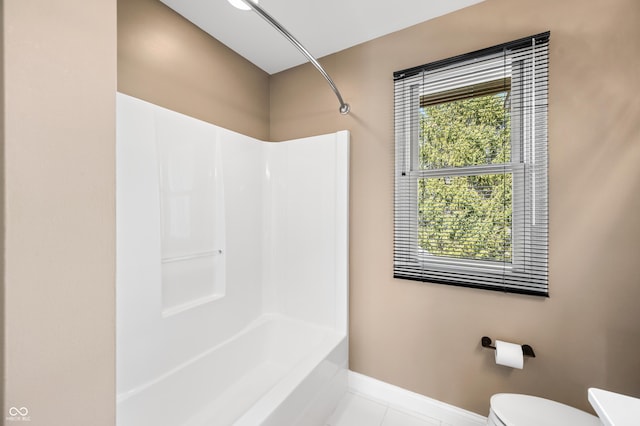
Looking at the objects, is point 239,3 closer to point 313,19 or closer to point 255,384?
point 313,19

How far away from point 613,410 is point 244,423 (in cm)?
122

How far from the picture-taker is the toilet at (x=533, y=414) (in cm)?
110

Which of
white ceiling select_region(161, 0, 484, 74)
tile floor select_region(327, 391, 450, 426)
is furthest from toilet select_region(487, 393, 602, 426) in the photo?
white ceiling select_region(161, 0, 484, 74)

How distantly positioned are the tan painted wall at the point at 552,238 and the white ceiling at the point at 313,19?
100mm

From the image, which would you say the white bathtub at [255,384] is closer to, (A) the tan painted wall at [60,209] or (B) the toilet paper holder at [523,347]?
(A) the tan painted wall at [60,209]

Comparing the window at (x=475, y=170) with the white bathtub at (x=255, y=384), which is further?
the window at (x=475, y=170)

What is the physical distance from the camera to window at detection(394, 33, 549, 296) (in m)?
1.40

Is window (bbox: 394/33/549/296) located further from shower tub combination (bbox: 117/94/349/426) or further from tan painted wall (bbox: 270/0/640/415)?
shower tub combination (bbox: 117/94/349/426)

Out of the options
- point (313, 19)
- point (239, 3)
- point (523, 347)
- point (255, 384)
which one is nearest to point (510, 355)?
point (523, 347)

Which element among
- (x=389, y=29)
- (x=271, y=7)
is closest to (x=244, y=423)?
(x=271, y=7)

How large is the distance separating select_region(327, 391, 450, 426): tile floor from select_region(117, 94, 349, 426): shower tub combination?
7 cm

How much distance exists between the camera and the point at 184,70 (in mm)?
1698

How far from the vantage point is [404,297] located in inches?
69.0

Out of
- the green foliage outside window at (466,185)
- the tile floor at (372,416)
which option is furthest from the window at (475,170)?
the tile floor at (372,416)
